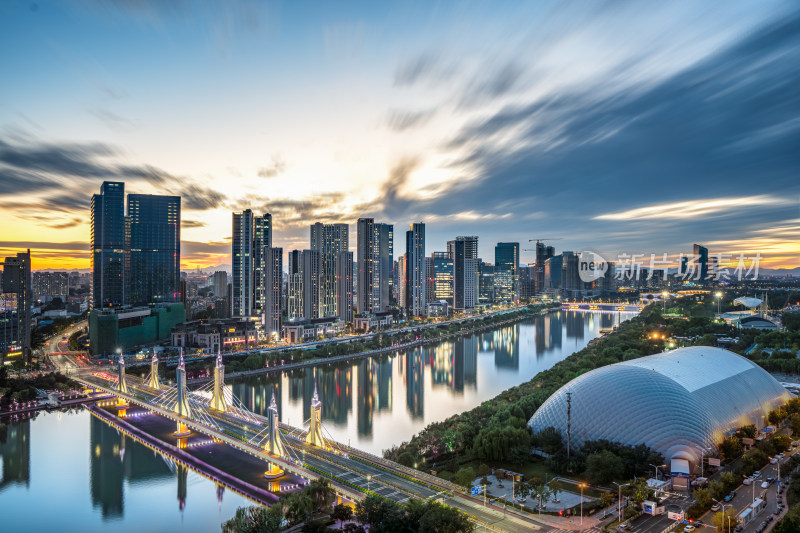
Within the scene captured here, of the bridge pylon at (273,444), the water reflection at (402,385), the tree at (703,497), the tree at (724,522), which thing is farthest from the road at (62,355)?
the tree at (724,522)

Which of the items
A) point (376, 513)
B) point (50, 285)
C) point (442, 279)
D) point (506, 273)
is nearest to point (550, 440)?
point (376, 513)

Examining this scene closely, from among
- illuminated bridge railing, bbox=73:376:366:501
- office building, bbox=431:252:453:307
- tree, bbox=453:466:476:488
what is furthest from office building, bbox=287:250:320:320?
tree, bbox=453:466:476:488

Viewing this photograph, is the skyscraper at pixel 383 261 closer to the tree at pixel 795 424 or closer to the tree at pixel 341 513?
the tree at pixel 795 424

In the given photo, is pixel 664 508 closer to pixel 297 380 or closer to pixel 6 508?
pixel 6 508

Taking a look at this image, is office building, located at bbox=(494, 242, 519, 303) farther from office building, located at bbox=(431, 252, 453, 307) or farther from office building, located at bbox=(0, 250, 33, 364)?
office building, located at bbox=(0, 250, 33, 364)

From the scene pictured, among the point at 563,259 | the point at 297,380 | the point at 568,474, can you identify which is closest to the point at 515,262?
the point at 563,259
